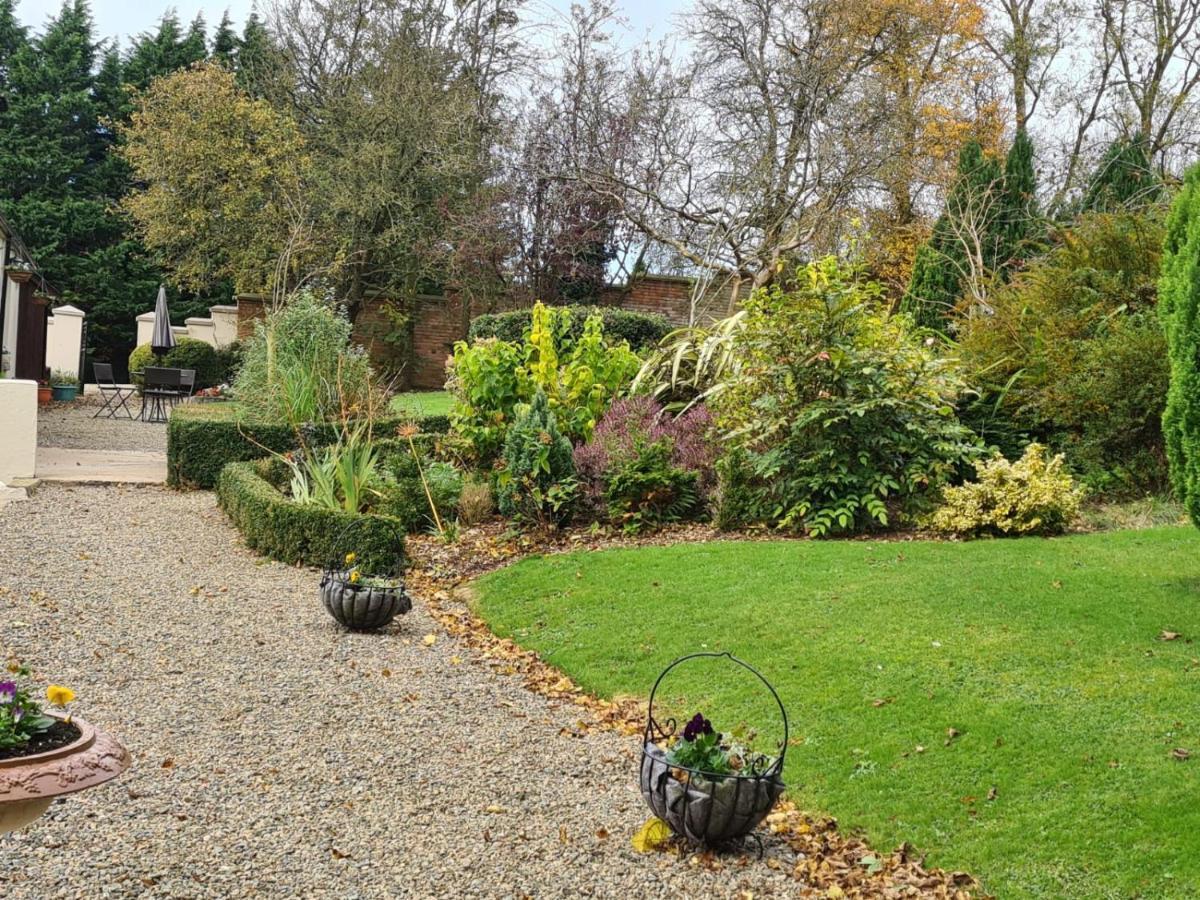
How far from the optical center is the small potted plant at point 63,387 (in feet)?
71.4

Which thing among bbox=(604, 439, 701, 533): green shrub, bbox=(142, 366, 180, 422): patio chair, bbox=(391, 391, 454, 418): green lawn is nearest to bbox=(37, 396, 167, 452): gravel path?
bbox=(142, 366, 180, 422): patio chair

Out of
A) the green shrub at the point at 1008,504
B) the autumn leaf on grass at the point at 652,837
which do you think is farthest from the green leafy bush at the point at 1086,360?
the autumn leaf on grass at the point at 652,837

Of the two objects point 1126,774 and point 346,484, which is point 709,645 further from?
point 346,484

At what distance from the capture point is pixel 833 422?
26.2 feet

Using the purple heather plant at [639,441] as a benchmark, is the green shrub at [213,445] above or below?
below

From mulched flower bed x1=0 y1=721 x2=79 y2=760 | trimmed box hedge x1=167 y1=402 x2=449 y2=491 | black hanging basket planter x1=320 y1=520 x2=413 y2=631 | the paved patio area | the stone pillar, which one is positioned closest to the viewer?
mulched flower bed x1=0 y1=721 x2=79 y2=760

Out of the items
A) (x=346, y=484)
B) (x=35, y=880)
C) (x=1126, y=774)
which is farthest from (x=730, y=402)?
(x=35, y=880)

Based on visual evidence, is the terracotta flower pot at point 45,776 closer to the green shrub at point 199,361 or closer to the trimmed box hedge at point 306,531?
the trimmed box hedge at point 306,531

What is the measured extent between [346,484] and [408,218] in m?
13.4

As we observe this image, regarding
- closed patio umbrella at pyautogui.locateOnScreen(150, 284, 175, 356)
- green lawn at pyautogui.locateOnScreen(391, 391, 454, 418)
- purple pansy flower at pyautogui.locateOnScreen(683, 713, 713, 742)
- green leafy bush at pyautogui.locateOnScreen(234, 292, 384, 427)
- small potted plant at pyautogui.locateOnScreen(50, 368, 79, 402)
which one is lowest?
purple pansy flower at pyautogui.locateOnScreen(683, 713, 713, 742)

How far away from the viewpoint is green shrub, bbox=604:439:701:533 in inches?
329

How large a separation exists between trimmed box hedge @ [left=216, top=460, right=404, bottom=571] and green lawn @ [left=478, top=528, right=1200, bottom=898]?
785 millimetres

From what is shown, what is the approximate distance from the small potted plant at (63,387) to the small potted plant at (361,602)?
17.9 m

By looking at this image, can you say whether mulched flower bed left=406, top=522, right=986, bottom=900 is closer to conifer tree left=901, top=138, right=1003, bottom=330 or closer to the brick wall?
conifer tree left=901, top=138, right=1003, bottom=330
